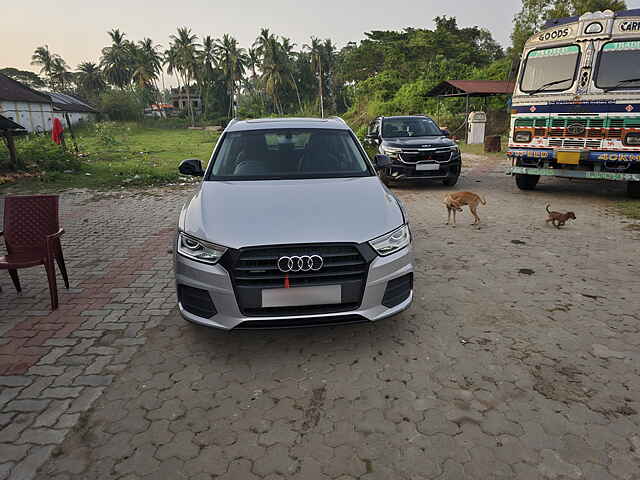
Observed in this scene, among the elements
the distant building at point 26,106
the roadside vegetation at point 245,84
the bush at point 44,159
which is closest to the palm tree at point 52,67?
the roadside vegetation at point 245,84

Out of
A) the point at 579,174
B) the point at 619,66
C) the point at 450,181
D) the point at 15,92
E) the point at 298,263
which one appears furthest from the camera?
the point at 15,92

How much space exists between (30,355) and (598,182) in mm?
11994

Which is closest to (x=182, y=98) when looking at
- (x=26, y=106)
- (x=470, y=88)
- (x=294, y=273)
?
(x=26, y=106)

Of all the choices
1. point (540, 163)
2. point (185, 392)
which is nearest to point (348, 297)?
point (185, 392)

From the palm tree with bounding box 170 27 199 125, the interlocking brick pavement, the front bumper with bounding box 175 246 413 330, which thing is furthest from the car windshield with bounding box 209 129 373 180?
the palm tree with bounding box 170 27 199 125

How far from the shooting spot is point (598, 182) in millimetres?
10758

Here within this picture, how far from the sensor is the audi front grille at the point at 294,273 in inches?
115

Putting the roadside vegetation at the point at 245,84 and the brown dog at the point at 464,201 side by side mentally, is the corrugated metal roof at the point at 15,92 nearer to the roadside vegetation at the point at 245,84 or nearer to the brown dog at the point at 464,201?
the roadside vegetation at the point at 245,84

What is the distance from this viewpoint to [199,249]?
3.12 metres

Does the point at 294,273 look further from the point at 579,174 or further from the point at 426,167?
the point at 426,167

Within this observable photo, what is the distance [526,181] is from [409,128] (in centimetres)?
304

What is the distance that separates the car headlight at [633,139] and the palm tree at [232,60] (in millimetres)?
67520

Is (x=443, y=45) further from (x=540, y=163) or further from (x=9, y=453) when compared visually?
(x=9, y=453)

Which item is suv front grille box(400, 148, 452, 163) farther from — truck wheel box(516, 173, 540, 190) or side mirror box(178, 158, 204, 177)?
side mirror box(178, 158, 204, 177)
